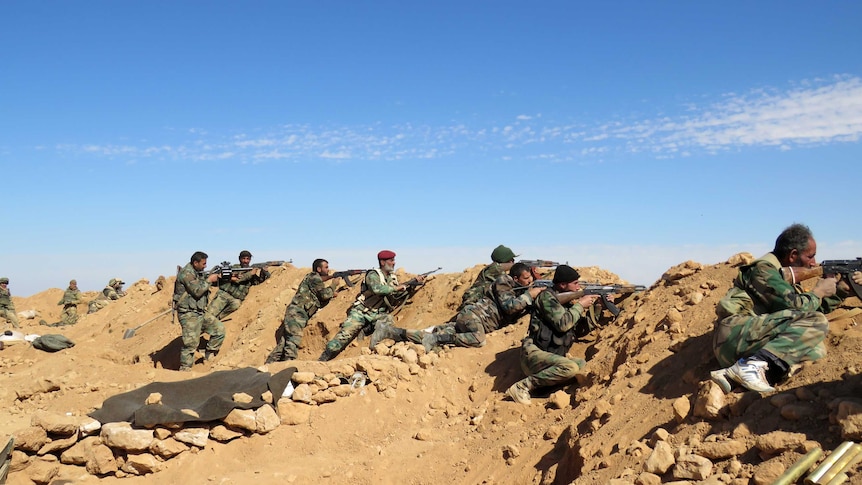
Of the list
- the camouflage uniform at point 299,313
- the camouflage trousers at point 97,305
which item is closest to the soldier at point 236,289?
the camouflage uniform at point 299,313

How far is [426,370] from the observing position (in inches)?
307

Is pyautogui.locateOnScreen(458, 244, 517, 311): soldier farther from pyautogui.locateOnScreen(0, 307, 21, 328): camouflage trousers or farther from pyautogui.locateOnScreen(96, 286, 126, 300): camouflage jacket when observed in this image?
pyautogui.locateOnScreen(96, 286, 126, 300): camouflage jacket

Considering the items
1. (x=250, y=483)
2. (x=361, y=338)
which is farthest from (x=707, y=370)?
(x=361, y=338)

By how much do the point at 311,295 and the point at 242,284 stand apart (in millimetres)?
3413

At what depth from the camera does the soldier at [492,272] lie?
32.2 feet

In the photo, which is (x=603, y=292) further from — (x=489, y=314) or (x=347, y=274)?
(x=347, y=274)

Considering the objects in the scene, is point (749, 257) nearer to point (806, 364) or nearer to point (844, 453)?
point (806, 364)

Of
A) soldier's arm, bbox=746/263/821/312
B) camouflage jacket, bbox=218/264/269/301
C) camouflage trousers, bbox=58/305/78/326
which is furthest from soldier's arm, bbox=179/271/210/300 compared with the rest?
camouflage trousers, bbox=58/305/78/326

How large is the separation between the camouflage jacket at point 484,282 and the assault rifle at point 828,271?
5112 millimetres

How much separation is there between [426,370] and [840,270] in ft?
14.7

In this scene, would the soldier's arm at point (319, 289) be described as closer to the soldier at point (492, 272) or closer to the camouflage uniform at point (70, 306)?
the soldier at point (492, 272)

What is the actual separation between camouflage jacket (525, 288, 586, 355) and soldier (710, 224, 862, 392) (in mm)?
1980

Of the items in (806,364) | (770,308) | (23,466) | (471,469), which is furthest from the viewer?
(23,466)

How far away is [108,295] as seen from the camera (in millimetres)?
22266
